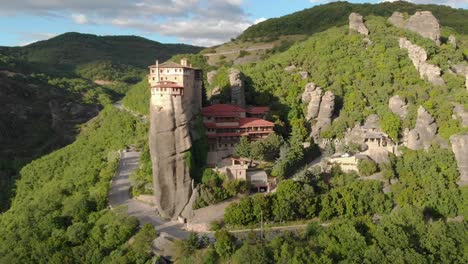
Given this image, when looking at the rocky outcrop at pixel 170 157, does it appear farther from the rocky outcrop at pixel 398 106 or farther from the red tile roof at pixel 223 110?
the rocky outcrop at pixel 398 106

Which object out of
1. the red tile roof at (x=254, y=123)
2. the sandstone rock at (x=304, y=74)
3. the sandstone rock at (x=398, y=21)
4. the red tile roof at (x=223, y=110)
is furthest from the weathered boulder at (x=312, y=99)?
the sandstone rock at (x=398, y=21)

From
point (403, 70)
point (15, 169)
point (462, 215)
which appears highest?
point (403, 70)

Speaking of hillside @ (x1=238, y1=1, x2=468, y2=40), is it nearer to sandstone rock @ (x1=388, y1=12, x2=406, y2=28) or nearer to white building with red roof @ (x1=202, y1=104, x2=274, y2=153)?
sandstone rock @ (x1=388, y1=12, x2=406, y2=28)

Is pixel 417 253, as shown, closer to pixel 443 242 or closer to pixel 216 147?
pixel 443 242

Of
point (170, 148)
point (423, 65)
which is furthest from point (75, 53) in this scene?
point (170, 148)

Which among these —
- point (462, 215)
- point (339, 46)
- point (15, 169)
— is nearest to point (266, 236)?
point (462, 215)

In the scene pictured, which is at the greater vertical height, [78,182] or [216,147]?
[216,147]

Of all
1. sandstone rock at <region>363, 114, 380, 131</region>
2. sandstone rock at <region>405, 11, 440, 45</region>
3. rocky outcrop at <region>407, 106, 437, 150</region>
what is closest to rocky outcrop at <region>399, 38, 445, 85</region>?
sandstone rock at <region>405, 11, 440, 45</region>

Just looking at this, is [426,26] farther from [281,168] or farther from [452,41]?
[281,168]
